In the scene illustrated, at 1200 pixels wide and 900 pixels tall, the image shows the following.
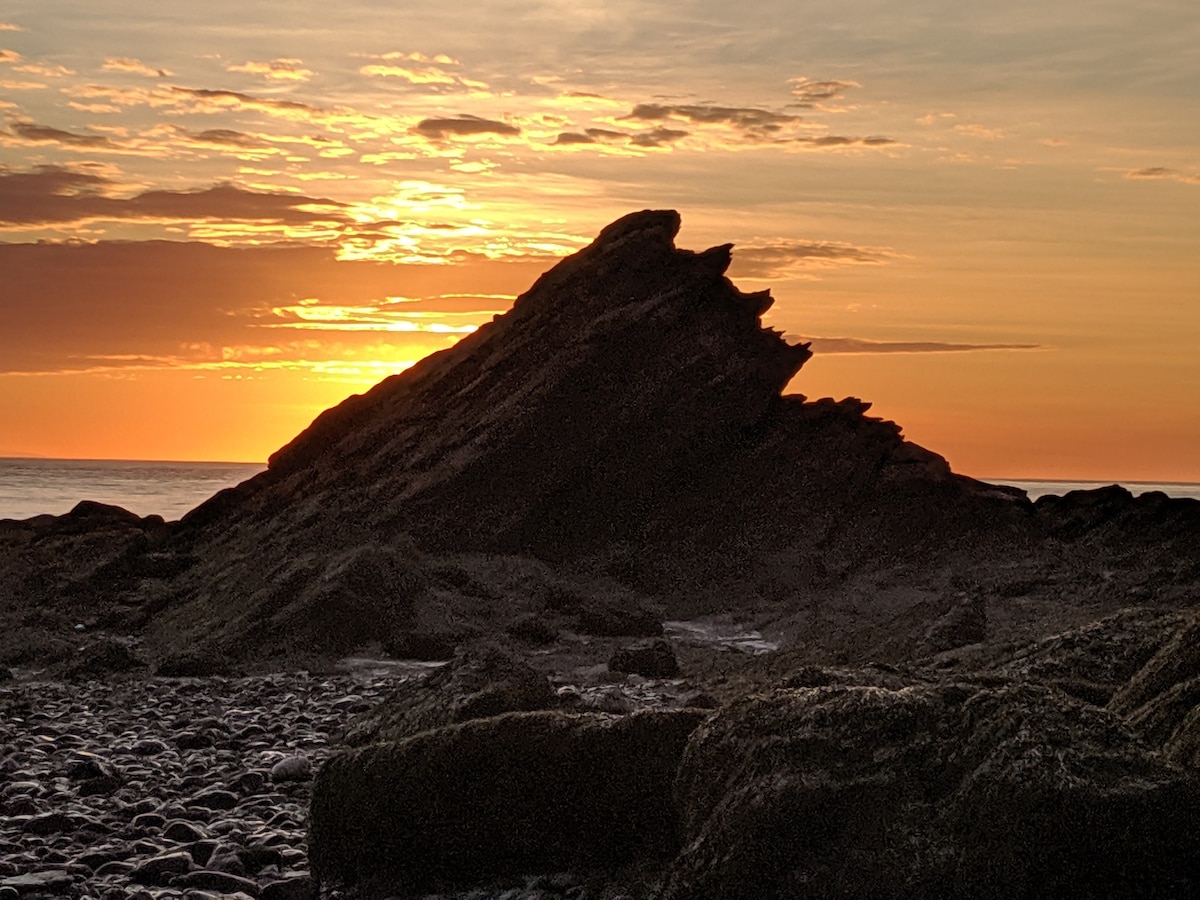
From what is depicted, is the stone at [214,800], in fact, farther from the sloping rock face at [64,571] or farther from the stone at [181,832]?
the sloping rock face at [64,571]

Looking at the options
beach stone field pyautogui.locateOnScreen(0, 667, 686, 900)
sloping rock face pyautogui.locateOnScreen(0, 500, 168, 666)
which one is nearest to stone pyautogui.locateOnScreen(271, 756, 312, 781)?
beach stone field pyautogui.locateOnScreen(0, 667, 686, 900)

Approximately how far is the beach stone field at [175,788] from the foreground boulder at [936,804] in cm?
147

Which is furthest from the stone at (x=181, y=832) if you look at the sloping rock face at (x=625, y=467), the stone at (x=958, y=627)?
the sloping rock face at (x=625, y=467)

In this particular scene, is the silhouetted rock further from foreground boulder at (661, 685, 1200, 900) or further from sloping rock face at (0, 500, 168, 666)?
sloping rock face at (0, 500, 168, 666)

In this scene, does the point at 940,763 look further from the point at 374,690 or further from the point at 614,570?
the point at 614,570

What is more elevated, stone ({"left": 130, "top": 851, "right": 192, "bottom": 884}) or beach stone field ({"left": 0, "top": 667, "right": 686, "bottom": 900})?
stone ({"left": 130, "top": 851, "right": 192, "bottom": 884})

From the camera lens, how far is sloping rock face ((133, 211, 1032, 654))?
29844 mm

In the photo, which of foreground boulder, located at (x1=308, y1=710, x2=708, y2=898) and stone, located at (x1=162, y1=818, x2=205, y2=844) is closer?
foreground boulder, located at (x1=308, y1=710, x2=708, y2=898)

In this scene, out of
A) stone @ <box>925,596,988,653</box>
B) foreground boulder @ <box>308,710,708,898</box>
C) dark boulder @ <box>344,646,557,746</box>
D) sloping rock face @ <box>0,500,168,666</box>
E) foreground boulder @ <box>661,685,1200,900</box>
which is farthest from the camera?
sloping rock face @ <box>0,500,168,666</box>

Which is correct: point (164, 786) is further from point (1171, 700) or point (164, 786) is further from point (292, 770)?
point (1171, 700)

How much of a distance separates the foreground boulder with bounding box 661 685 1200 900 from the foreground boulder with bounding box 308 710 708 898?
1.04 metres

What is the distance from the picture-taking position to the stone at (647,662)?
20.4 meters

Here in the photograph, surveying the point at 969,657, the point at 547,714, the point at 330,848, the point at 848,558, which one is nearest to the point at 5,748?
the point at 330,848

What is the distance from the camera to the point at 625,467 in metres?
31.1
